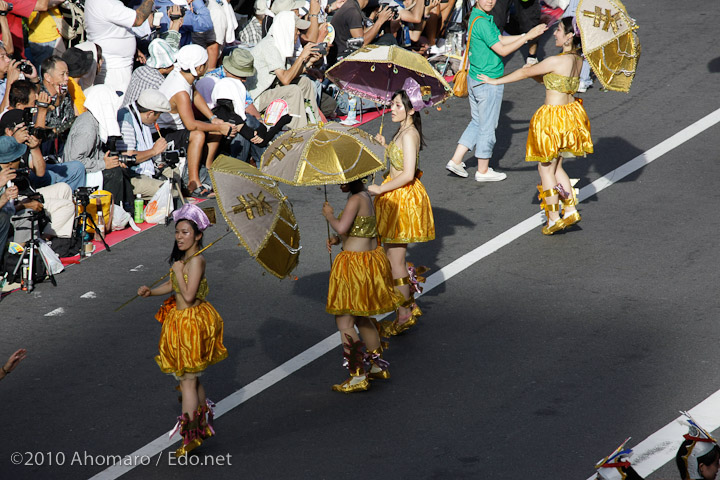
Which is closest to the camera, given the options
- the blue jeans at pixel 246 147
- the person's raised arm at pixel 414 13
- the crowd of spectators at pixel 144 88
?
the crowd of spectators at pixel 144 88

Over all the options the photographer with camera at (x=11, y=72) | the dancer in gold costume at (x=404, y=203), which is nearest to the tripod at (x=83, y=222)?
the photographer with camera at (x=11, y=72)

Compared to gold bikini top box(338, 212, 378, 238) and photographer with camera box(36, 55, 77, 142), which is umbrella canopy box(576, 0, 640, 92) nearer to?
gold bikini top box(338, 212, 378, 238)

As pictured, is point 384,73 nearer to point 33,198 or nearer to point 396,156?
point 396,156

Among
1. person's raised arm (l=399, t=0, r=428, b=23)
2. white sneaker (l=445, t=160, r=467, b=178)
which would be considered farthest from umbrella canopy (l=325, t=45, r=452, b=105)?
person's raised arm (l=399, t=0, r=428, b=23)

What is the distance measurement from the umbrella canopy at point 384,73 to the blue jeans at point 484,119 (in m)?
2.33

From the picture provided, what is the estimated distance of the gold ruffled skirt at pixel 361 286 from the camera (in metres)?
7.88

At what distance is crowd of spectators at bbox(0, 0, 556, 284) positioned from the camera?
10906mm

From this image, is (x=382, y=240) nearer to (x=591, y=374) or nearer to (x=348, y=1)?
(x=591, y=374)

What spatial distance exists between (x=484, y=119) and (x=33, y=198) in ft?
17.9

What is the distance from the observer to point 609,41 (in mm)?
10500

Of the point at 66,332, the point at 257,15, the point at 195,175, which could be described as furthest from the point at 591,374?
the point at 257,15

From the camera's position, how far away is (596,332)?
340 inches

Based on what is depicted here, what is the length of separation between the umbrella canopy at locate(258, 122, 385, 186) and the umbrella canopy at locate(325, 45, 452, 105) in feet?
5.91

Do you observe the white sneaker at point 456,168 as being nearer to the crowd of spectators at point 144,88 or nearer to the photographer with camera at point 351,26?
the crowd of spectators at point 144,88
